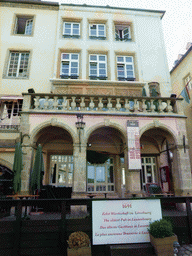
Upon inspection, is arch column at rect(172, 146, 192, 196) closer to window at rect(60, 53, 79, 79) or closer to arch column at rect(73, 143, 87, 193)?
arch column at rect(73, 143, 87, 193)

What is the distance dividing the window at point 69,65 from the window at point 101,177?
21.0 ft

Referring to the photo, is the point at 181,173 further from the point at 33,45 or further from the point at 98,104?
the point at 33,45

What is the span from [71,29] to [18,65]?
5.05m

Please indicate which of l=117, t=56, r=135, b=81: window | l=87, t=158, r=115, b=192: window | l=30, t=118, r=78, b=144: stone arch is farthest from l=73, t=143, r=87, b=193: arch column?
l=117, t=56, r=135, b=81: window

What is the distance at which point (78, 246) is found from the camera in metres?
4.21

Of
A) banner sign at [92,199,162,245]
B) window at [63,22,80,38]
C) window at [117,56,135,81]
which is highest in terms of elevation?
window at [63,22,80,38]

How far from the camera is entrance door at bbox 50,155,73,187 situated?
12.0 m

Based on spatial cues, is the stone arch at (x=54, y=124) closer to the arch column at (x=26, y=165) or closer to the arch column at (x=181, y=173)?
the arch column at (x=26, y=165)

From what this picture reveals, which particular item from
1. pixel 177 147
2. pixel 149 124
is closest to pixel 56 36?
pixel 149 124

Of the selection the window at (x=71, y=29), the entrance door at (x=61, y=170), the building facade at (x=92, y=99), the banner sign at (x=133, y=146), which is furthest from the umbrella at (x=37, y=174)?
the window at (x=71, y=29)

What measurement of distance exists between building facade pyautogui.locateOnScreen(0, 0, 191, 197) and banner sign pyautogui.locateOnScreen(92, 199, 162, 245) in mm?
3670

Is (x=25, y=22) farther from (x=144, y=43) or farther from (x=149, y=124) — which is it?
(x=149, y=124)

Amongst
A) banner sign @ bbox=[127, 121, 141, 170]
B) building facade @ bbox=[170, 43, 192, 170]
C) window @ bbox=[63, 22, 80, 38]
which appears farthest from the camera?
building facade @ bbox=[170, 43, 192, 170]

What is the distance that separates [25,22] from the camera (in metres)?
15.3
